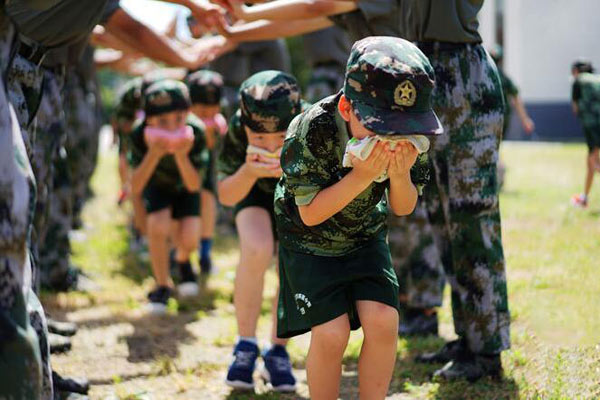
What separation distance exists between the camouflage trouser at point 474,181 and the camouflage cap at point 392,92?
3.65 ft

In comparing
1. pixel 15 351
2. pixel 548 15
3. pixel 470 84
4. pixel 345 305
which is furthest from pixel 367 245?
pixel 548 15

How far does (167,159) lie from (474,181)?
2.95 meters

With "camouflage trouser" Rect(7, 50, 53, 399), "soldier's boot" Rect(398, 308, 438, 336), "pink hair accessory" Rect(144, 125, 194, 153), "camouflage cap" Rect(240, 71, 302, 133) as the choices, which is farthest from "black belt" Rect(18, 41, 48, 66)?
"soldier's boot" Rect(398, 308, 438, 336)

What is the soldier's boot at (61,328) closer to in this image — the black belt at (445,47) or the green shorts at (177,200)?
the green shorts at (177,200)

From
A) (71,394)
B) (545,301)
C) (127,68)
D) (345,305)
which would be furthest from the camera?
(127,68)

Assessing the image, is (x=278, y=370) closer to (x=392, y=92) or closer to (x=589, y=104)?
(x=392, y=92)

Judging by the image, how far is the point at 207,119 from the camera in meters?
7.36

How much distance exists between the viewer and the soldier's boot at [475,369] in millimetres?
4031

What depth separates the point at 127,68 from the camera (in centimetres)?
880

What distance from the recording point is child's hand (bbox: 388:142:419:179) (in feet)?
9.18

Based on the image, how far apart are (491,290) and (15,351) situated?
2.47m

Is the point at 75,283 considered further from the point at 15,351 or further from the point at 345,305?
the point at 15,351

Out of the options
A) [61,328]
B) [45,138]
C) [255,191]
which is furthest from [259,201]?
[61,328]

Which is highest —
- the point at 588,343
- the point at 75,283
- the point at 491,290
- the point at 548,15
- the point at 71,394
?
the point at 491,290
